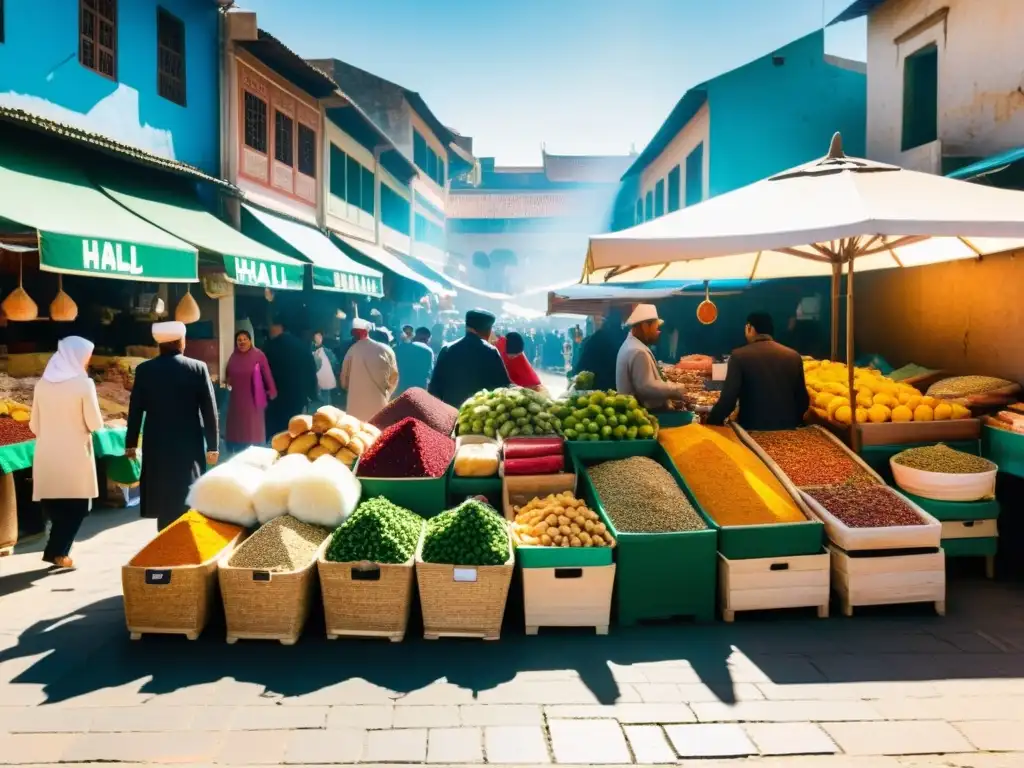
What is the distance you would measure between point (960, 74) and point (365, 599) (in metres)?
10.1

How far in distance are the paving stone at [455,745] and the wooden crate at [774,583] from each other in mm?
2110

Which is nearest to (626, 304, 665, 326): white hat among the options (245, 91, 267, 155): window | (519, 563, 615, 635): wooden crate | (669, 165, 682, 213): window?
(519, 563, 615, 635): wooden crate

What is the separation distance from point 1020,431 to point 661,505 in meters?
3.12

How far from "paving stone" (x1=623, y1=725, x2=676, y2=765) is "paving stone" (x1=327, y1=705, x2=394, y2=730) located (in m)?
1.14

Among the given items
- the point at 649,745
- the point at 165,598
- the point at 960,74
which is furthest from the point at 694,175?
the point at 649,745

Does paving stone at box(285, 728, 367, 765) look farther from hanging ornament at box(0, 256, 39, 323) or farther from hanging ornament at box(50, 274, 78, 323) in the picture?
hanging ornament at box(50, 274, 78, 323)

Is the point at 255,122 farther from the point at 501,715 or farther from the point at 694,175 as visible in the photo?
the point at 501,715

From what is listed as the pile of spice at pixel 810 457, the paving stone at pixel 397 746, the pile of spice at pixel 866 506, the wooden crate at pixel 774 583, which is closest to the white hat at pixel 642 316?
the pile of spice at pixel 810 457

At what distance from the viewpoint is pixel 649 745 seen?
11.6ft

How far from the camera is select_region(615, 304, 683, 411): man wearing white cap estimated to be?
6562mm

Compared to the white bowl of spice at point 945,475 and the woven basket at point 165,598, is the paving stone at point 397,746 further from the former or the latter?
the white bowl of spice at point 945,475

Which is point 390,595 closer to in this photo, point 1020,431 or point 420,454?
point 420,454

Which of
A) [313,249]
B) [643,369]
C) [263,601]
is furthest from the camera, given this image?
[313,249]

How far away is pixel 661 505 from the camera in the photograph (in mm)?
5184
